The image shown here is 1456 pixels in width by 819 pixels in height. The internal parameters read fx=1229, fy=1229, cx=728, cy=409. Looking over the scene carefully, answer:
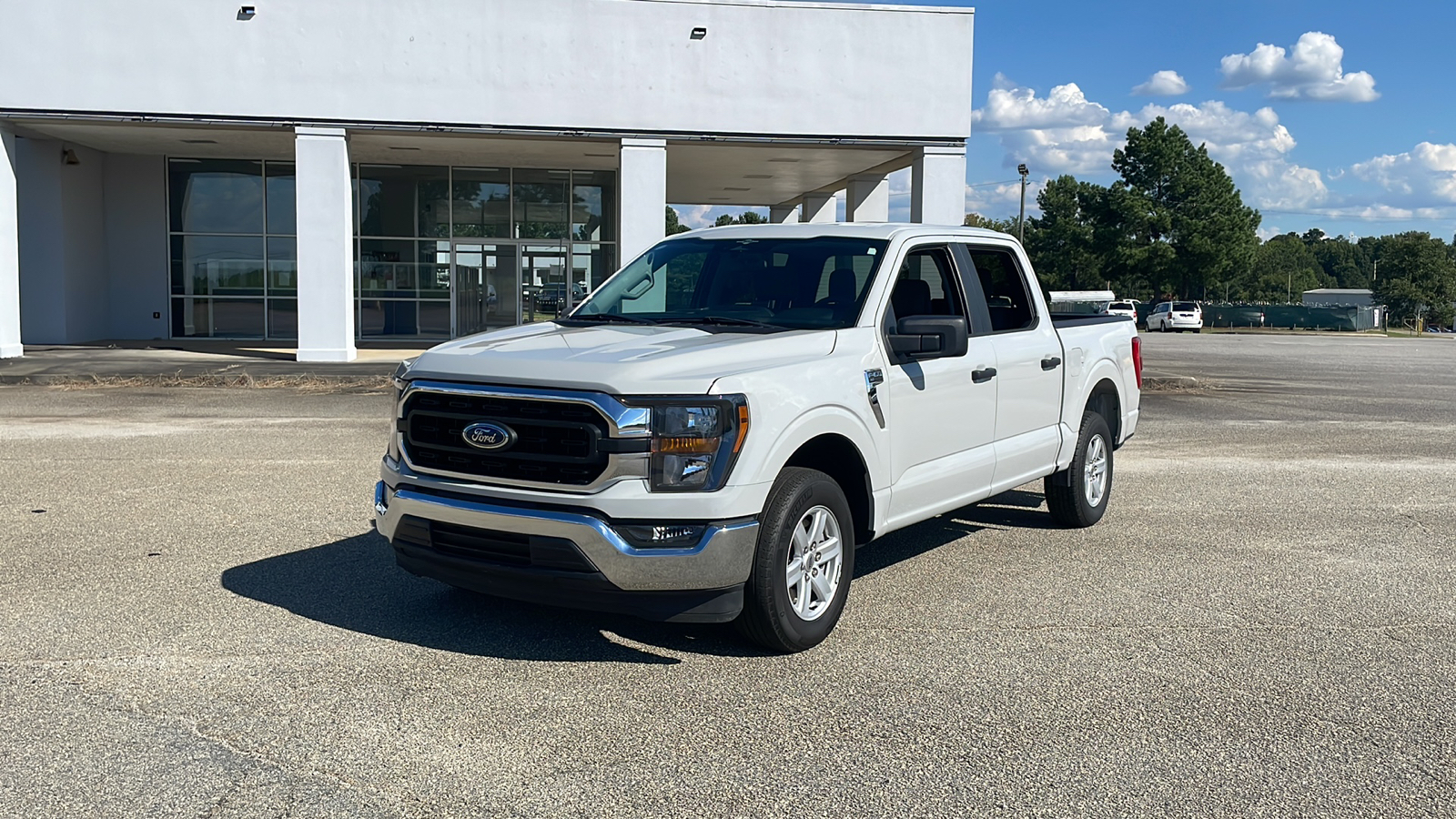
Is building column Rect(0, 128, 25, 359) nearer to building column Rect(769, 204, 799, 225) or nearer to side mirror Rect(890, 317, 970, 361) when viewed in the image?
side mirror Rect(890, 317, 970, 361)

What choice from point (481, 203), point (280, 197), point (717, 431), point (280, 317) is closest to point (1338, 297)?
point (481, 203)

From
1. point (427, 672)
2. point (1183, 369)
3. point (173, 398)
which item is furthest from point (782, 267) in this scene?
point (1183, 369)

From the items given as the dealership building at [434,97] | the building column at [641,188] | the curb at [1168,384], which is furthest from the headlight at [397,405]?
the building column at [641,188]

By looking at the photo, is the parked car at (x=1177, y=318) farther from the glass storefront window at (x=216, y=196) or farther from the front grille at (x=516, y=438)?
the front grille at (x=516, y=438)

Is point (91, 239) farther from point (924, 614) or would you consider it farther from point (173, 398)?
point (924, 614)

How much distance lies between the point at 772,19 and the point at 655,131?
9.82 ft

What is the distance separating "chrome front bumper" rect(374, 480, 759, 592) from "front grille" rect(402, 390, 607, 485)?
0.57 ft

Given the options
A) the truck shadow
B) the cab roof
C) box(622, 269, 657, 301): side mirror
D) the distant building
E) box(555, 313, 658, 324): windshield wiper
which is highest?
the distant building

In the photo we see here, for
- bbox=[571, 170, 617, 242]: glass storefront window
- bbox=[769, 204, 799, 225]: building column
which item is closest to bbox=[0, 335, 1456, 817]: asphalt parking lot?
bbox=[571, 170, 617, 242]: glass storefront window

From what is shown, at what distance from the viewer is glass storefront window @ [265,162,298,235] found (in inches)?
1166

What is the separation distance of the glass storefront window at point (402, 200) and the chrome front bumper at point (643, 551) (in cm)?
2633

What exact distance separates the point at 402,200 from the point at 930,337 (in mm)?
26206

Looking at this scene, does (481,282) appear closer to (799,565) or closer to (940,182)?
(940,182)

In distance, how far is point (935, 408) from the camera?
6406 millimetres
